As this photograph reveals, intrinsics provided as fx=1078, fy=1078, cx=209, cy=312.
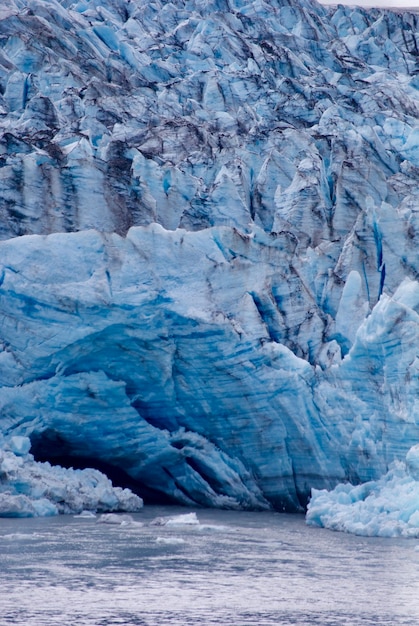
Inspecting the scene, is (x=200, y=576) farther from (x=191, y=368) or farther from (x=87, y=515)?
(x=191, y=368)

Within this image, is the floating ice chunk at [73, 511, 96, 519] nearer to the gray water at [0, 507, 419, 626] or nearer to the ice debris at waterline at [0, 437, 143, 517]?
the ice debris at waterline at [0, 437, 143, 517]

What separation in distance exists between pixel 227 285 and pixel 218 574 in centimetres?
581

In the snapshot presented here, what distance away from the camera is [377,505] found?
41.6 ft

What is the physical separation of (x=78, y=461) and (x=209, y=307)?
126 inches

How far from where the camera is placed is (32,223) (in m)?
16.5

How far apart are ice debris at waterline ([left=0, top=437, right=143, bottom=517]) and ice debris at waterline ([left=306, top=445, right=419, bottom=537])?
2.65m

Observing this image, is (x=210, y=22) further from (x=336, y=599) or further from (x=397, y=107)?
(x=336, y=599)

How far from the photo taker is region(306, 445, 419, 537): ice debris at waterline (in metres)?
12.5

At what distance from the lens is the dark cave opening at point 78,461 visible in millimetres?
14969

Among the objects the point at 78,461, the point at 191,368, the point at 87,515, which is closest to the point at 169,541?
the point at 87,515

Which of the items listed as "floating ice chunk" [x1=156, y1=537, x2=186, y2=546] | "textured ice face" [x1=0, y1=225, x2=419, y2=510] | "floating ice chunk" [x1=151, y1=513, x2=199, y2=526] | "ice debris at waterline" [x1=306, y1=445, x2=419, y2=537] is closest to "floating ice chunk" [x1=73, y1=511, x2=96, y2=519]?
"floating ice chunk" [x1=151, y1=513, x2=199, y2=526]

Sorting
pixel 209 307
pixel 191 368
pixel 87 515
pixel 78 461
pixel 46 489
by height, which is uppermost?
pixel 209 307

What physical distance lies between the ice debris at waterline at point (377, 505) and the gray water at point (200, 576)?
246mm

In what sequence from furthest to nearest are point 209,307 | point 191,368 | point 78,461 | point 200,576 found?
1. point 78,461
2. point 191,368
3. point 209,307
4. point 200,576
